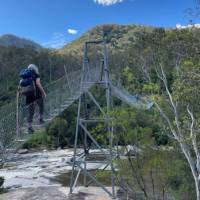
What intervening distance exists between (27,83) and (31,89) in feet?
0.57

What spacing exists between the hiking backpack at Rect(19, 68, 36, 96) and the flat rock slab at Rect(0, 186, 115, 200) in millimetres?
6290

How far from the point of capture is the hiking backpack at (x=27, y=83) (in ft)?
35.6

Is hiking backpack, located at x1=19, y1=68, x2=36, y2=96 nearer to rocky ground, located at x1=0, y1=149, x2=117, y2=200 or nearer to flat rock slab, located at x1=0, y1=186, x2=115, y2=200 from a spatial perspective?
rocky ground, located at x1=0, y1=149, x2=117, y2=200

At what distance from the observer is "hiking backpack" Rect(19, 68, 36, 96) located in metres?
10.9

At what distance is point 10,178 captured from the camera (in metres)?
23.3

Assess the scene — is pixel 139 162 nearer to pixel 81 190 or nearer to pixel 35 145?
pixel 81 190

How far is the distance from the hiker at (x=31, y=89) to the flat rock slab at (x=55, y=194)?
5811 millimetres

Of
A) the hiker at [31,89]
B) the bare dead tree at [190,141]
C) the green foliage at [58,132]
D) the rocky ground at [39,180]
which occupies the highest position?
the hiker at [31,89]

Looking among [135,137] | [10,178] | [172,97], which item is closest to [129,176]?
[135,137]

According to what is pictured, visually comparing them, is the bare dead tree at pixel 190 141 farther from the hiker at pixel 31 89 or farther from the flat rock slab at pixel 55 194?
the flat rock slab at pixel 55 194

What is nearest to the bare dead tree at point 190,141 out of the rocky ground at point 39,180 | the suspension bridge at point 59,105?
the suspension bridge at point 59,105

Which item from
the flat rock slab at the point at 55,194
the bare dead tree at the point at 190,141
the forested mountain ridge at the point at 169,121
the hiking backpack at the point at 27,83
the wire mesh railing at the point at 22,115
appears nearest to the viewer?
the bare dead tree at the point at 190,141

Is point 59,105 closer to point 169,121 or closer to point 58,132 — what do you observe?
point 169,121

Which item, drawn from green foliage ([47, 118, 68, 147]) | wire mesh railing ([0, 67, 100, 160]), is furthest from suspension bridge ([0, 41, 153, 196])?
green foliage ([47, 118, 68, 147])
